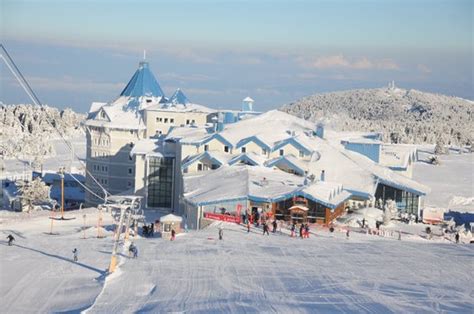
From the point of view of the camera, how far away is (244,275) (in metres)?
20.1

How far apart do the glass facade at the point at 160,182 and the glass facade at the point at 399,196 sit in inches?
441

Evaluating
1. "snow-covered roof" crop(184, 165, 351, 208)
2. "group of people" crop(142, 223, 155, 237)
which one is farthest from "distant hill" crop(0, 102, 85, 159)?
"group of people" crop(142, 223, 155, 237)

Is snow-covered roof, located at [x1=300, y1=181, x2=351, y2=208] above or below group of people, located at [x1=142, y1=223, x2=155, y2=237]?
above

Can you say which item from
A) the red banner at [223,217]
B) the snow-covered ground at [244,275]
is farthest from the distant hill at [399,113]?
the snow-covered ground at [244,275]

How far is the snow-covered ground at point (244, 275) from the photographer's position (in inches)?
682

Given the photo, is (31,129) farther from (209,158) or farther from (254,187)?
(254,187)

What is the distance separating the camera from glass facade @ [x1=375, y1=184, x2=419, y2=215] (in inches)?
1433

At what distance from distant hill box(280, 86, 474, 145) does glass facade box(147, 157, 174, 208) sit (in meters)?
94.8

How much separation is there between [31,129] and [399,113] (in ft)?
315

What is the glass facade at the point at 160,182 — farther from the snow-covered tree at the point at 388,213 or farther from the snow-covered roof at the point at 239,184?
the snow-covered tree at the point at 388,213

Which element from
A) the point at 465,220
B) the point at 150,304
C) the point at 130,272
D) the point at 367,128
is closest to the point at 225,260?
the point at 130,272

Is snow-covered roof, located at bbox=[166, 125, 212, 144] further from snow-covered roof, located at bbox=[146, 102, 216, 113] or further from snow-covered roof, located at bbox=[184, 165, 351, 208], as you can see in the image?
snow-covered roof, located at bbox=[146, 102, 216, 113]

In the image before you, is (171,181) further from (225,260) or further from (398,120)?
(398,120)

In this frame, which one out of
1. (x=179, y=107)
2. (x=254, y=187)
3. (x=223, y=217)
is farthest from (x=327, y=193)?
(x=179, y=107)
